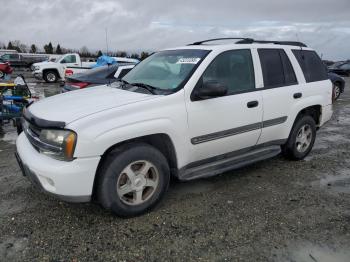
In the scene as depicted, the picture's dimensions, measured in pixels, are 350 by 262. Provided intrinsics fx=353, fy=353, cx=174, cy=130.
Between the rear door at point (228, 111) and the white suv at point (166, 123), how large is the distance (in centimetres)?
1

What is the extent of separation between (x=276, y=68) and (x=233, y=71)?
32.9 inches

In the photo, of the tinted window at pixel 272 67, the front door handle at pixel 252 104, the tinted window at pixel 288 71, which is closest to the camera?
the front door handle at pixel 252 104

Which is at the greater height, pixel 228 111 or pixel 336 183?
pixel 228 111

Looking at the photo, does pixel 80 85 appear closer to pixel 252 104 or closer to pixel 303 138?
pixel 252 104

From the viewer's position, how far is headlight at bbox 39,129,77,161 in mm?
3105

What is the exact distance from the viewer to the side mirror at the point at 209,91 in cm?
377

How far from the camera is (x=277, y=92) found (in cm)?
468

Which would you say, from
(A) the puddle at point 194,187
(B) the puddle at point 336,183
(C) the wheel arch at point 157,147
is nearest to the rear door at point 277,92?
(B) the puddle at point 336,183

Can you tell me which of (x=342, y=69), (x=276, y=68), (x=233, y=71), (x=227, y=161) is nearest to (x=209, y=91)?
(x=233, y=71)

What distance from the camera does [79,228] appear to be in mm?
3451

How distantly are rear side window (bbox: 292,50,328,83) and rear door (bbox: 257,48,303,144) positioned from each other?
0.86 ft

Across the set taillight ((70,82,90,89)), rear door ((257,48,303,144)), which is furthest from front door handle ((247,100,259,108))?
taillight ((70,82,90,89))

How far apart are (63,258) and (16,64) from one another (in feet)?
112

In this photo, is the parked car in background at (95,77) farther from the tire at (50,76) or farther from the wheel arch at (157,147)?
the tire at (50,76)
